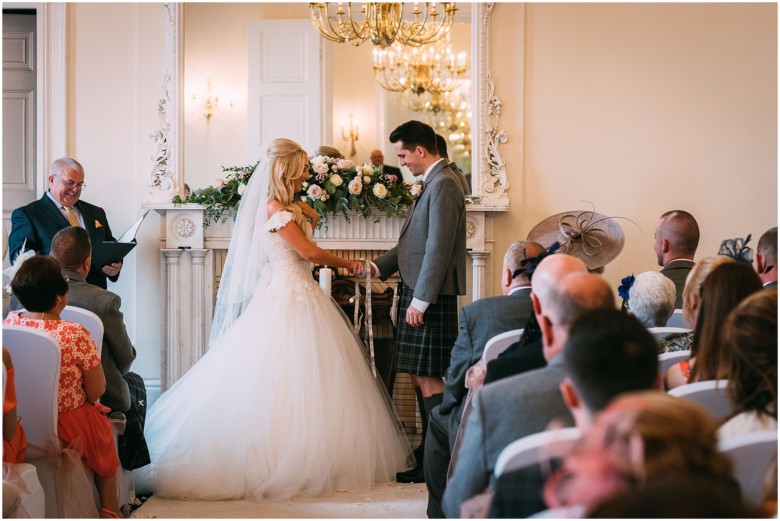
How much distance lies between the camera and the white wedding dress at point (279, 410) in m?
3.88

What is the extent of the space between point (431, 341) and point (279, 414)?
0.86 meters

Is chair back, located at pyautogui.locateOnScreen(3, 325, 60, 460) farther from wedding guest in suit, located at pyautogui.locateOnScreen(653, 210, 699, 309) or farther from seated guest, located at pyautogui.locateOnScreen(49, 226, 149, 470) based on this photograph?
wedding guest in suit, located at pyautogui.locateOnScreen(653, 210, 699, 309)

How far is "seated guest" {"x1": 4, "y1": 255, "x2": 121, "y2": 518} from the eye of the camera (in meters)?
3.06

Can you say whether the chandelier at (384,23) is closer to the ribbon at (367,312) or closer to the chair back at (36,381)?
the ribbon at (367,312)

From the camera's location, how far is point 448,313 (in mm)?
4445

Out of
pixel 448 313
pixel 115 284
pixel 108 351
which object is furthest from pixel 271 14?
pixel 108 351

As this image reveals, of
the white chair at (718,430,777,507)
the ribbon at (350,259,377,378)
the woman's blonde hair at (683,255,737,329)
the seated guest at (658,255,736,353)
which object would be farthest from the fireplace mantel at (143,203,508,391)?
the white chair at (718,430,777,507)

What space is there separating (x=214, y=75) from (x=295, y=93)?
20.4 inches

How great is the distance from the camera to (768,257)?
3488mm

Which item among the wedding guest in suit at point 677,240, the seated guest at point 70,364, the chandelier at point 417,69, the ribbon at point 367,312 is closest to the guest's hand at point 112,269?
the ribbon at point 367,312

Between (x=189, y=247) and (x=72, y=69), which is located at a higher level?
(x=72, y=69)

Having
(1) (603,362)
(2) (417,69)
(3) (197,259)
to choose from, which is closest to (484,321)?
(1) (603,362)

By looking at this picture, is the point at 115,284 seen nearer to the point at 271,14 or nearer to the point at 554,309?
the point at 271,14

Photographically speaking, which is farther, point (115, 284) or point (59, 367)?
point (115, 284)
